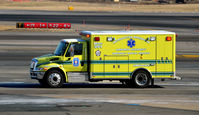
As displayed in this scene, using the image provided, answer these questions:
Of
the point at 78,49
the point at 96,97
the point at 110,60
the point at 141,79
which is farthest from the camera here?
the point at 141,79

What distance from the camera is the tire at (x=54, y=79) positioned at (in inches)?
859

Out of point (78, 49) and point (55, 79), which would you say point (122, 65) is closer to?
point (78, 49)

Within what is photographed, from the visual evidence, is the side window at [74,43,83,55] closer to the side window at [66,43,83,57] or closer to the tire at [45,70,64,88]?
the side window at [66,43,83,57]

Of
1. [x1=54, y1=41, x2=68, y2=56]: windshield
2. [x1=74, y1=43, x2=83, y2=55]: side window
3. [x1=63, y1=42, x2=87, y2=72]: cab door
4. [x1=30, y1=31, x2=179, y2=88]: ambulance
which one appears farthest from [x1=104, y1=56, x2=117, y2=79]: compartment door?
[x1=54, y1=41, x2=68, y2=56]: windshield

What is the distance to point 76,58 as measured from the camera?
72.8 ft

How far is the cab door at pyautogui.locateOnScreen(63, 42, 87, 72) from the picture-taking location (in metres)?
22.1

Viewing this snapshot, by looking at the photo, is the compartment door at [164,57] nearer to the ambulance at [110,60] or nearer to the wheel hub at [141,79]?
the ambulance at [110,60]

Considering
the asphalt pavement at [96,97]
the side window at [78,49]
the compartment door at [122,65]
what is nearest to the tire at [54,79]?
the asphalt pavement at [96,97]

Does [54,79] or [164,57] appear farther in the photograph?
[164,57]

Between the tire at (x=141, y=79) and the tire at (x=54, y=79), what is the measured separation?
10.9ft

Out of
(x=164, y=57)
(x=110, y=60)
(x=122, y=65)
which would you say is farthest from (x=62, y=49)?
(x=164, y=57)

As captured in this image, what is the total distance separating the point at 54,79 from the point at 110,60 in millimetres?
2669

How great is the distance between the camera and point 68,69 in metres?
22.1

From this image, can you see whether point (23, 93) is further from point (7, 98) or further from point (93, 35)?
point (93, 35)
